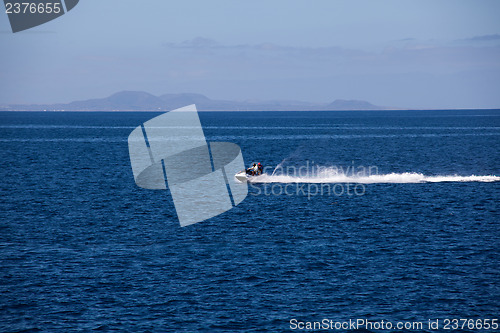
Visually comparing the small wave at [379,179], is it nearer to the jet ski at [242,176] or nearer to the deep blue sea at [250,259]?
the jet ski at [242,176]

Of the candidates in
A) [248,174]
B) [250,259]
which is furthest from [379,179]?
[250,259]

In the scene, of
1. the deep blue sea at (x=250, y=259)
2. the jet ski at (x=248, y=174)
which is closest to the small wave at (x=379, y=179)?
the jet ski at (x=248, y=174)

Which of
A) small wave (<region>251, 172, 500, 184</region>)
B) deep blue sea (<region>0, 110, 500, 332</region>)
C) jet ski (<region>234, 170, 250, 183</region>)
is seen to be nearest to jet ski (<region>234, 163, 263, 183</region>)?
jet ski (<region>234, 170, 250, 183</region>)

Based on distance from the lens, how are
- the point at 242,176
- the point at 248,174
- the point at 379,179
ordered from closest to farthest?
the point at 248,174, the point at 242,176, the point at 379,179

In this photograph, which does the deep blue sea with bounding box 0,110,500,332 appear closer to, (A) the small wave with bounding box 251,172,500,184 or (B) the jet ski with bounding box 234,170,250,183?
(B) the jet ski with bounding box 234,170,250,183

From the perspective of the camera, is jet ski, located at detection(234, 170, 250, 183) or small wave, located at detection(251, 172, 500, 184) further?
small wave, located at detection(251, 172, 500, 184)

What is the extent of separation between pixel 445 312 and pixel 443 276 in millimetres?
5540

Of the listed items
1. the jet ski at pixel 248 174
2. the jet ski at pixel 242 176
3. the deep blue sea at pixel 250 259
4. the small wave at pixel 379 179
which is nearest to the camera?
the deep blue sea at pixel 250 259

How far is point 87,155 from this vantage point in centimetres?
11994

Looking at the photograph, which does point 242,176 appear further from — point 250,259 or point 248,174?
point 250,259

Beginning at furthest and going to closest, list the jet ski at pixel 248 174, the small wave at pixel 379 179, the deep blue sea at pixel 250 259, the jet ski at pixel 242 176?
the small wave at pixel 379 179 < the jet ski at pixel 242 176 < the jet ski at pixel 248 174 < the deep blue sea at pixel 250 259

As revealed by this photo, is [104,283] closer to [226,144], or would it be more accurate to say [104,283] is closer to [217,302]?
[217,302]

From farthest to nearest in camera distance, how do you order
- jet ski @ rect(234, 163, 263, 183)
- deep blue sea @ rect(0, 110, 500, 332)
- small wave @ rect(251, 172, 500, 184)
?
small wave @ rect(251, 172, 500, 184)
jet ski @ rect(234, 163, 263, 183)
deep blue sea @ rect(0, 110, 500, 332)

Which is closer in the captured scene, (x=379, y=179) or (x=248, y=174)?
(x=248, y=174)
